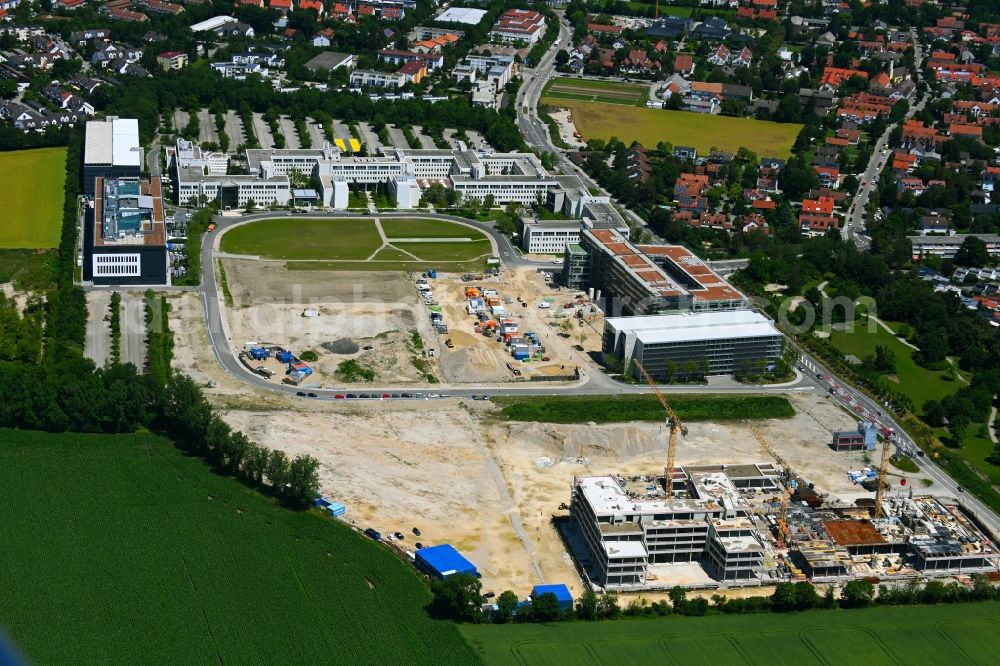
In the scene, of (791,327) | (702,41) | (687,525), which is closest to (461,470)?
(687,525)

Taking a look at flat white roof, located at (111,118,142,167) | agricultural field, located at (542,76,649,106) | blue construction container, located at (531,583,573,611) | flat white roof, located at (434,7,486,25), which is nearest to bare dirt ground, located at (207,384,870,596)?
blue construction container, located at (531,583,573,611)

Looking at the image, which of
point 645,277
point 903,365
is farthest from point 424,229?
point 903,365

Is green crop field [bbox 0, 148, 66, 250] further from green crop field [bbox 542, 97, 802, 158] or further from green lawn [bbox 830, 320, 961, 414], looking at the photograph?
green lawn [bbox 830, 320, 961, 414]

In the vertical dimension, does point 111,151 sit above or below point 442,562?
above

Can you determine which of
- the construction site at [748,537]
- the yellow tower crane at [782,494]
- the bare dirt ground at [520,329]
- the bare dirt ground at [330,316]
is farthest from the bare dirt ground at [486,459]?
the bare dirt ground at [330,316]

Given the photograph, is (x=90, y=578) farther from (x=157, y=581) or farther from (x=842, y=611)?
(x=842, y=611)

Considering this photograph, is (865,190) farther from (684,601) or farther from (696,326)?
(684,601)
